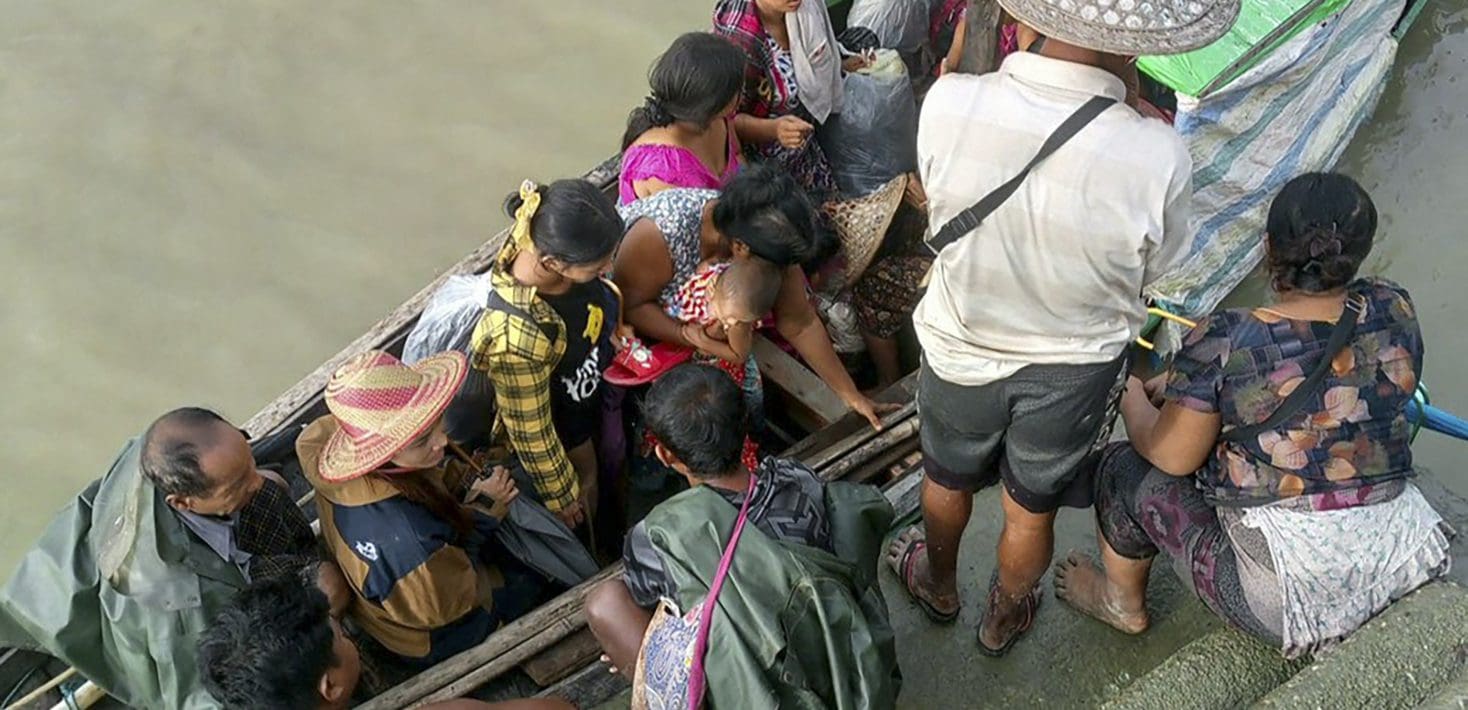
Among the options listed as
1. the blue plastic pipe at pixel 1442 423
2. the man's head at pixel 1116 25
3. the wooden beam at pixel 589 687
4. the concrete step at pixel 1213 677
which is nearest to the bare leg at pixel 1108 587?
the concrete step at pixel 1213 677

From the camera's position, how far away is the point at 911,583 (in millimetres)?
3201

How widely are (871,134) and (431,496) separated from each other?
2122 millimetres

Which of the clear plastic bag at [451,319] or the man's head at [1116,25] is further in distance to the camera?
the clear plastic bag at [451,319]

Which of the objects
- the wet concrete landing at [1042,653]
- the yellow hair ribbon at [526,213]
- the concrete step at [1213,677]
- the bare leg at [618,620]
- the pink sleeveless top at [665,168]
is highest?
the yellow hair ribbon at [526,213]

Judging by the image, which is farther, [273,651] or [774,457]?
[774,457]

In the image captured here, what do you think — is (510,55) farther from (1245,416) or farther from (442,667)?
(1245,416)

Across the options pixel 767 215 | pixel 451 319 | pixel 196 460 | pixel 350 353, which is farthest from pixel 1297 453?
pixel 350 353

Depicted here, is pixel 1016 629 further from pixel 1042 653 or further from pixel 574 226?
pixel 574 226

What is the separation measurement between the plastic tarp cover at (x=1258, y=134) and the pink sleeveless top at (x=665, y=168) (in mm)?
1687

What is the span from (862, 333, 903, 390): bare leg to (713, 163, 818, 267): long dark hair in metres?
0.91

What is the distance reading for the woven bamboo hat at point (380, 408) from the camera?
263cm

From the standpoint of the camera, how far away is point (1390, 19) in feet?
14.7

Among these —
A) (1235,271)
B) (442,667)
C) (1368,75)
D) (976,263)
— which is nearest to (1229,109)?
(1235,271)

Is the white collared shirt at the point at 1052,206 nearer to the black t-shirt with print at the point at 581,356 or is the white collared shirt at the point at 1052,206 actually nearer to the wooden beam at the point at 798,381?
the black t-shirt with print at the point at 581,356
